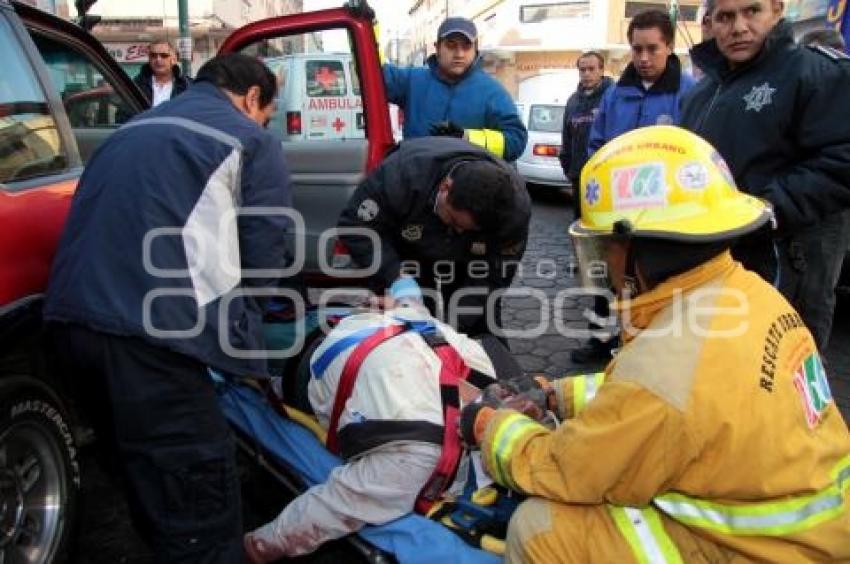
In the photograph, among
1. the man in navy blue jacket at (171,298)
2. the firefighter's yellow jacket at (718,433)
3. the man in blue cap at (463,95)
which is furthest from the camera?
the man in blue cap at (463,95)

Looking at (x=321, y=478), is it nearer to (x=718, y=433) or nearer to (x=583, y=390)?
(x=583, y=390)

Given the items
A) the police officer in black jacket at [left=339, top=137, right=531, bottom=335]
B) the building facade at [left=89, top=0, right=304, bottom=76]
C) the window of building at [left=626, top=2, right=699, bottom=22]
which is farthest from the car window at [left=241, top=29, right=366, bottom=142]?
the window of building at [left=626, top=2, right=699, bottom=22]

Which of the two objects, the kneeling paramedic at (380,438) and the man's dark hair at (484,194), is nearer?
the kneeling paramedic at (380,438)

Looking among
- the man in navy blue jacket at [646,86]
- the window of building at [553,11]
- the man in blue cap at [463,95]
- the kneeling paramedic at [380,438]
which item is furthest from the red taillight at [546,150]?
the window of building at [553,11]

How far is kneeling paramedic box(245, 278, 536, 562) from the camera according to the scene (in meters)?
2.03

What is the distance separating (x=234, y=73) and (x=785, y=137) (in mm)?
1939

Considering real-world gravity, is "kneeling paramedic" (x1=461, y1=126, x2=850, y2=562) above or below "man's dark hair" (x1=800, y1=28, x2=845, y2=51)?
below

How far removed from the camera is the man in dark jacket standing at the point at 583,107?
585cm

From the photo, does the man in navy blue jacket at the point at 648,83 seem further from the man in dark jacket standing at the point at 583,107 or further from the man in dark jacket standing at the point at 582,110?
the man in dark jacket standing at the point at 583,107

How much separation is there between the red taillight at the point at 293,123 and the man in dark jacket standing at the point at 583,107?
8.33 feet

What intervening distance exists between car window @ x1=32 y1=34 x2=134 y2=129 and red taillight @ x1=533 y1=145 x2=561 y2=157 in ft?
22.3

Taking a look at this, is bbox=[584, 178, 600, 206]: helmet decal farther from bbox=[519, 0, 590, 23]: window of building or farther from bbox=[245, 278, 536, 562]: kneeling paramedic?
bbox=[519, 0, 590, 23]: window of building

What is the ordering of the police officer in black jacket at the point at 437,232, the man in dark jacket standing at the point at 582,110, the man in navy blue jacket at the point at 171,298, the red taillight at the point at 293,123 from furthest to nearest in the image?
the red taillight at the point at 293,123, the man in dark jacket standing at the point at 582,110, the police officer in black jacket at the point at 437,232, the man in navy blue jacket at the point at 171,298

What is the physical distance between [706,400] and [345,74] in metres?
7.85
